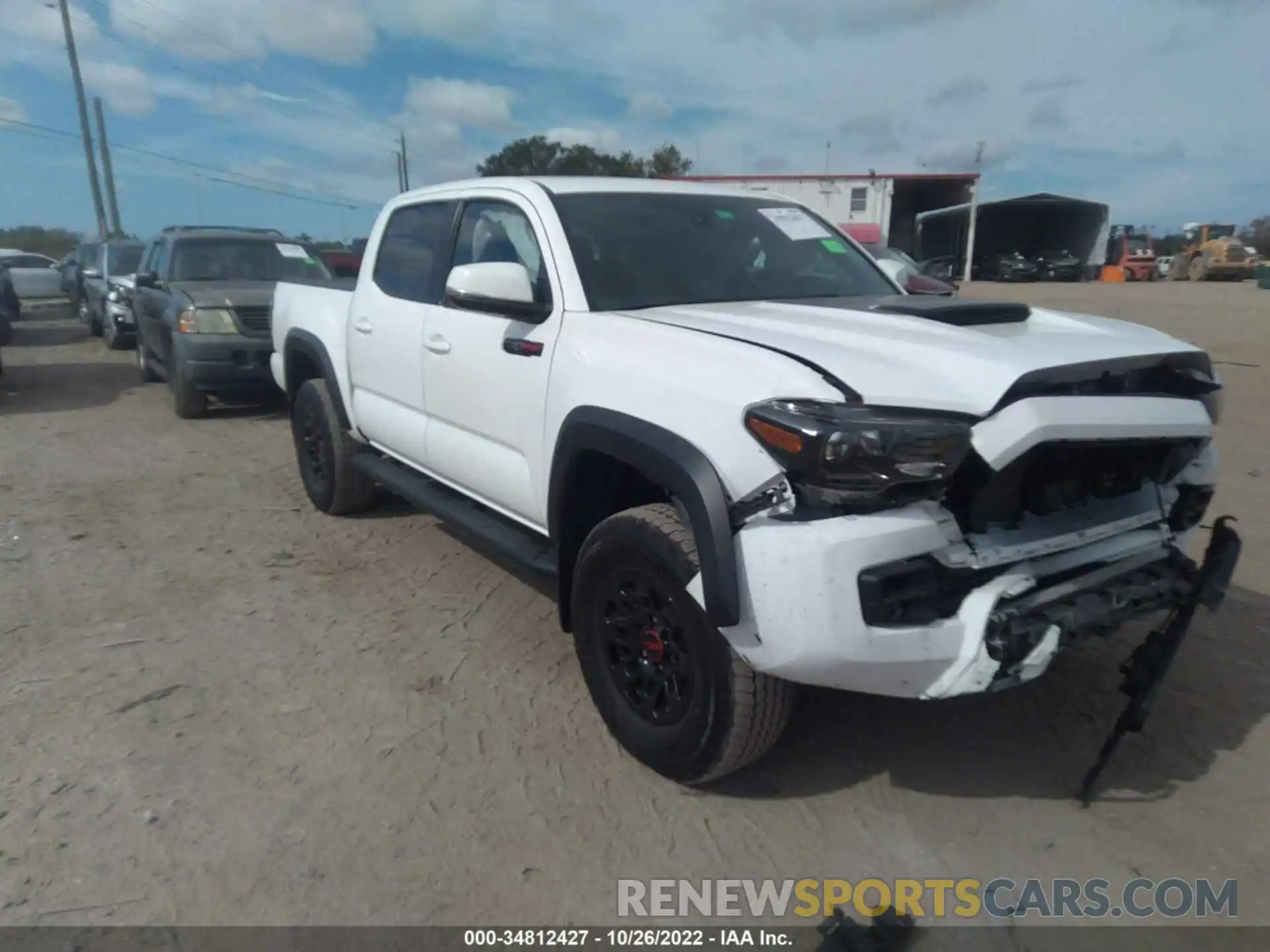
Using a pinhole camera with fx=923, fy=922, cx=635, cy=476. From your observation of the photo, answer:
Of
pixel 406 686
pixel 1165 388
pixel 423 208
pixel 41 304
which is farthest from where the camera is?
pixel 41 304

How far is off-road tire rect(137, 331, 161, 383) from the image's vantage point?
10.8 metres

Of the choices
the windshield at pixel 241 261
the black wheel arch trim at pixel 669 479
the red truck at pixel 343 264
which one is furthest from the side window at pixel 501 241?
the red truck at pixel 343 264

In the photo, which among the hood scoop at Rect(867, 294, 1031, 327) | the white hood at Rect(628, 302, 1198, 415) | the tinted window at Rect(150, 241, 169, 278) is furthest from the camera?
the tinted window at Rect(150, 241, 169, 278)

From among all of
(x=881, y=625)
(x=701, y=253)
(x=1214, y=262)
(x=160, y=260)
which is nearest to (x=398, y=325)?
(x=701, y=253)

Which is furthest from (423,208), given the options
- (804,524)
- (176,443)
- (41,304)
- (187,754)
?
(41,304)

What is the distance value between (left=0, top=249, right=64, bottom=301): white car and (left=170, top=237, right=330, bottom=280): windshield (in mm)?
17335

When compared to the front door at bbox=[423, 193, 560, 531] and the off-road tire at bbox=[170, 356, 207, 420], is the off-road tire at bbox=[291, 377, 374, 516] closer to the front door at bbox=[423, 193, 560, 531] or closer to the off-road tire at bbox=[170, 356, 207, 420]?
the front door at bbox=[423, 193, 560, 531]

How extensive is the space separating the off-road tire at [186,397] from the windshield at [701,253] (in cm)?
627

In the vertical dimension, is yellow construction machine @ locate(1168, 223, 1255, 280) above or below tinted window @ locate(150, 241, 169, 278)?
below

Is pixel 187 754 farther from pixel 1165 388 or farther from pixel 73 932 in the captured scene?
pixel 1165 388

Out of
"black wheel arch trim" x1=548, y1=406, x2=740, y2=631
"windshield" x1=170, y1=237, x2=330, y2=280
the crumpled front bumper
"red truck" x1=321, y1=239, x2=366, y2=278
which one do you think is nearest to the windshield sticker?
"black wheel arch trim" x1=548, y1=406, x2=740, y2=631

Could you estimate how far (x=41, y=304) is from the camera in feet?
84.3

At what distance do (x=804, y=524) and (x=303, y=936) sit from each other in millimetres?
1635

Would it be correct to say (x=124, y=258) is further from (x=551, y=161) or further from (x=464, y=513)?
(x=551, y=161)
